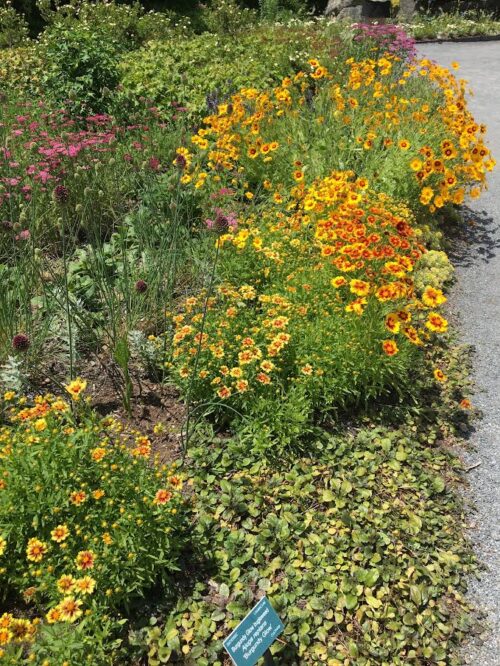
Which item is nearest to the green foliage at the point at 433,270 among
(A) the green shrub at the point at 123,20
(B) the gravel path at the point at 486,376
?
(B) the gravel path at the point at 486,376

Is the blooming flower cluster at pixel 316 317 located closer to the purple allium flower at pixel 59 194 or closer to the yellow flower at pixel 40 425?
the yellow flower at pixel 40 425

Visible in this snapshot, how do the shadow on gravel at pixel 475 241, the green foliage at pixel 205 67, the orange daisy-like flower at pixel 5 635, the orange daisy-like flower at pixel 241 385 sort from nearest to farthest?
the orange daisy-like flower at pixel 5 635 → the orange daisy-like flower at pixel 241 385 → the shadow on gravel at pixel 475 241 → the green foliage at pixel 205 67

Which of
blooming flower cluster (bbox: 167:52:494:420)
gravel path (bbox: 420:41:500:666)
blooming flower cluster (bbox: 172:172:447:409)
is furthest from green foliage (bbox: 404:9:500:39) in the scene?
blooming flower cluster (bbox: 172:172:447:409)

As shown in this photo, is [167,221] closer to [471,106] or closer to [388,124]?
[388,124]

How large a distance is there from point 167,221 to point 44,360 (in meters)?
1.19

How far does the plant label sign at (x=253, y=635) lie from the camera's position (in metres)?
1.71

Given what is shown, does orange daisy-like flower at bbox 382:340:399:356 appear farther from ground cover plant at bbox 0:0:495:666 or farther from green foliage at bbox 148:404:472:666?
green foliage at bbox 148:404:472:666

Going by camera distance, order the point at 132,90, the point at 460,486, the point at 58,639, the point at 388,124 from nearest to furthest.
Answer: the point at 58,639
the point at 460,486
the point at 388,124
the point at 132,90

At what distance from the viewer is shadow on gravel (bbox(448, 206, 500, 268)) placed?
4742 millimetres

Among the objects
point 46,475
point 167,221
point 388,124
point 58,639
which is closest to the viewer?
point 58,639

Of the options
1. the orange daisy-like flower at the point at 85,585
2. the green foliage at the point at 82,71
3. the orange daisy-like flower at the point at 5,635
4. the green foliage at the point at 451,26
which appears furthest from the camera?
the green foliage at the point at 451,26

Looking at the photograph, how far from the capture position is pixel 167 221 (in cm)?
369

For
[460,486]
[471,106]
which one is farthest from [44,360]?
[471,106]

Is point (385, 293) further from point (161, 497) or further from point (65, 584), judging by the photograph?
point (65, 584)
